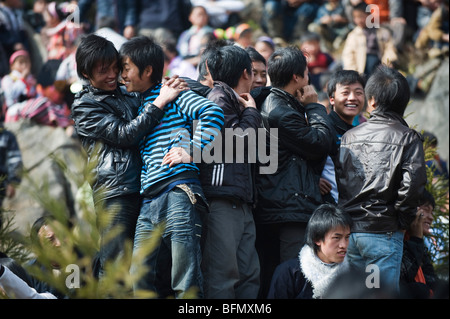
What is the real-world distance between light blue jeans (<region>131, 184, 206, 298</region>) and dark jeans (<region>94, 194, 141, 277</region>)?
0.08 m

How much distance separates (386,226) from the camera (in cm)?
503

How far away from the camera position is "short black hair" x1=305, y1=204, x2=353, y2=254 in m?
4.92

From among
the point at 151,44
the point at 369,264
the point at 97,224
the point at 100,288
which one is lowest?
the point at 369,264

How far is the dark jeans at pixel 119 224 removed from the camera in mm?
4777

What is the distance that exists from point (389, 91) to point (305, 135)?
68cm

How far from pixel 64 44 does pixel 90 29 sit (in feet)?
5.91

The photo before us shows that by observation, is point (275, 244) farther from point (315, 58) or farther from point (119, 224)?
point (315, 58)

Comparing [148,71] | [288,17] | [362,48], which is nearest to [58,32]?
[288,17]

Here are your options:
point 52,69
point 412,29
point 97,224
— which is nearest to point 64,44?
point 52,69

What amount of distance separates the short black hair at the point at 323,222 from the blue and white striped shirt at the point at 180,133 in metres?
0.88

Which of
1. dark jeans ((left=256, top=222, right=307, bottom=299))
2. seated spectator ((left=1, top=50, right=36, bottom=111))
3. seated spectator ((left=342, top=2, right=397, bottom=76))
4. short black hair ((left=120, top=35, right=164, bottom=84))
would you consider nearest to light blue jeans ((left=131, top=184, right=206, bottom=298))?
dark jeans ((left=256, top=222, right=307, bottom=299))

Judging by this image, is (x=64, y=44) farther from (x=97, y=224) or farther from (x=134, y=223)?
(x=97, y=224)

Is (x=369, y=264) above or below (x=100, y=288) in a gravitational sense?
below

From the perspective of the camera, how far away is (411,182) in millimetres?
4891
